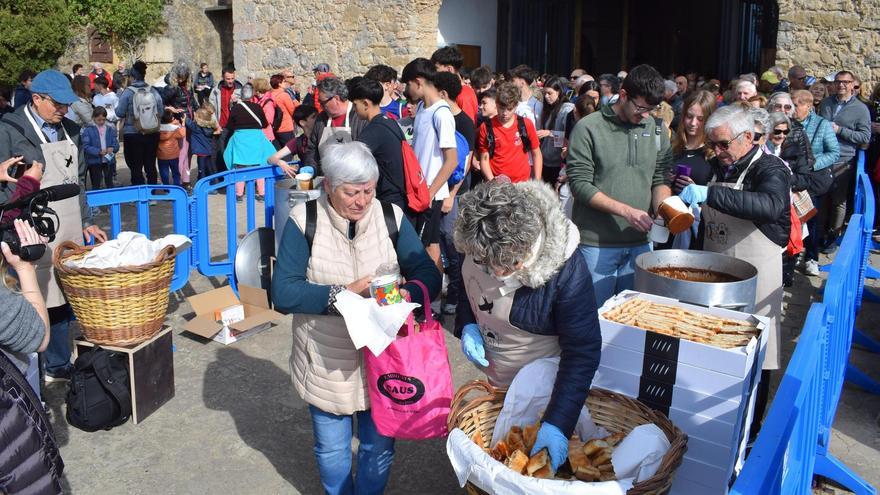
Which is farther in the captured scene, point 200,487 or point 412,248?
point 200,487

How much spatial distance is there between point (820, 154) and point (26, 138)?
641 cm

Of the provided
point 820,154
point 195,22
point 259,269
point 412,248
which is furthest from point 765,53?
point 195,22

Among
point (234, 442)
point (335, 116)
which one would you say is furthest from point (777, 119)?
point (234, 442)

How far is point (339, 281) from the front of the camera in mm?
2834

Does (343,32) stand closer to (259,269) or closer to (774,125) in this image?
(259,269)

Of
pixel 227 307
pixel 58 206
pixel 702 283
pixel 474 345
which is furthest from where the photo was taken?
pixel 227 307

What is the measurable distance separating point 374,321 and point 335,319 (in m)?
0.33

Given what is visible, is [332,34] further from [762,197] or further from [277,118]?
[762,197]

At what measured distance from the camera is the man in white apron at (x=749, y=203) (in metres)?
3.27

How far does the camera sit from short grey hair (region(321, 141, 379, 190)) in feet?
8.82

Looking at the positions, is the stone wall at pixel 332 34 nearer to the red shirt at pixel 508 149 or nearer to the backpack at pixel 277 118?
the backpack at pixel 277 118

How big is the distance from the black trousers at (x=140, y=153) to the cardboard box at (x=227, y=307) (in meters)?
5.19

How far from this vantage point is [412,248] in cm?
298

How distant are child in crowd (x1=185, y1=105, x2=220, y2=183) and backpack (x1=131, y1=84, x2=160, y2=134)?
77 centimetres
